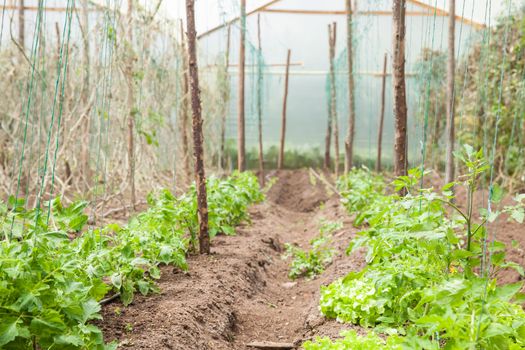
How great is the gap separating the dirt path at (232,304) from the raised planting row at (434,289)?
261 millimetres

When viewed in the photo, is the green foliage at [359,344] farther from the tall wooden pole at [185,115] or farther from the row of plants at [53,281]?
Answer: the tall wooden pole at [185,115]

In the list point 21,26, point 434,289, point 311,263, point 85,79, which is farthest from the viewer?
point 21,26

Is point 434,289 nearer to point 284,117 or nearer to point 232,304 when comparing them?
point 232,304

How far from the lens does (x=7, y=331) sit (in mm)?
1971

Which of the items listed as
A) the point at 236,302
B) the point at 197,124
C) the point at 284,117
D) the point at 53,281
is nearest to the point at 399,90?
the point at 197,124

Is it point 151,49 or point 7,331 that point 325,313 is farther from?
point 151,49

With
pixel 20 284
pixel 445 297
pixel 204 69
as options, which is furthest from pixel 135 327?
pixel 204 69

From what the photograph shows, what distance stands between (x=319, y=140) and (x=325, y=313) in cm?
1153

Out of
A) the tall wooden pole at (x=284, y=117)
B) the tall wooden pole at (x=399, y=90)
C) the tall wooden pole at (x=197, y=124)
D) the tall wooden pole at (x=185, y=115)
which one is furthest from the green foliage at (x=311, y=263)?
the tall wooden pole at (x=284, y=117)

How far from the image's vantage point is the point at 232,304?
3.89 m

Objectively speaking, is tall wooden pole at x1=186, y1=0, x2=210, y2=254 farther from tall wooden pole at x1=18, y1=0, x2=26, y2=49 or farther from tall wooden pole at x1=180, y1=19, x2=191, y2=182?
tall wooden pole at x1=180, y1=19, x2=191, y2=182

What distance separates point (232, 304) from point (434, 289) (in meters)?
1.97

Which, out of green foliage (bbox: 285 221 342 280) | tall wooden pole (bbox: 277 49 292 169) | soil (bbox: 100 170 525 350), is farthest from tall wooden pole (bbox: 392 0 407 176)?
tall wooden pole (bbox: 277 49 292 169)

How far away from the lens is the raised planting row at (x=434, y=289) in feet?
6.50
